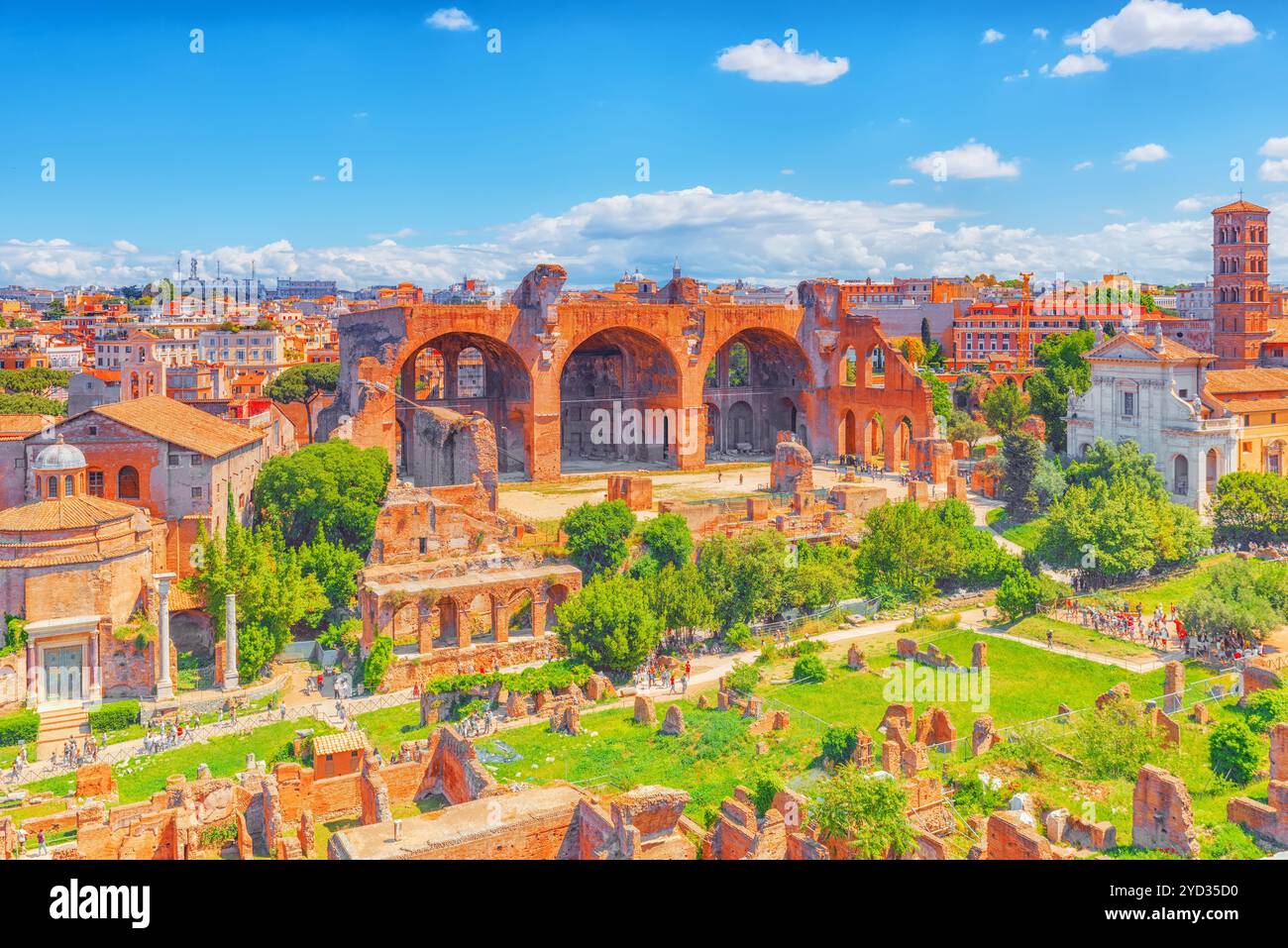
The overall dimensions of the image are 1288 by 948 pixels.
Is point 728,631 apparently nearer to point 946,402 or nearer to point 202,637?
point 202,637

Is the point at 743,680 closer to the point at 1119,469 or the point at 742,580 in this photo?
the point at 742,580

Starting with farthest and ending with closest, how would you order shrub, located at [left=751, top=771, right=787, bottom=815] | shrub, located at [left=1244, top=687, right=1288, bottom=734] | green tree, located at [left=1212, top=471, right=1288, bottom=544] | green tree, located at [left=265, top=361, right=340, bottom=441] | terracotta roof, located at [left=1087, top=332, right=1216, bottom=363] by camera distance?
green tree, located at [left=265, top=361, right=340, bottom=441], terracotta roof, located at [left=1087, top=332, right=1216, bottom=363], green tree, located at [left=1212, top=471, right=1288, bottom=544], shrub, located at [left=1244, top=687, right=1288, bottom=734], shrub, located at [left=751, top=771, right=787, bottom=815]

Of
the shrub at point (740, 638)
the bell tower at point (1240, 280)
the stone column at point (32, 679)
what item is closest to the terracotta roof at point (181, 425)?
the stone column at point (32, 679)

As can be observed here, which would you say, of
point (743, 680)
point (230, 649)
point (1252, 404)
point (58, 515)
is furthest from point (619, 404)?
point (743, 680)

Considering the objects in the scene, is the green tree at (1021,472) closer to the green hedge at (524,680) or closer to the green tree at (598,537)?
the green tree at (598,537)

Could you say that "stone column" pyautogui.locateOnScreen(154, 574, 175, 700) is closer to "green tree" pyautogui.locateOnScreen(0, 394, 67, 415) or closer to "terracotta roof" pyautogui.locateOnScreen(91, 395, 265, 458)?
"terracotta roof" pyautogui.locateOnScreen(91, 395, 265, 458)

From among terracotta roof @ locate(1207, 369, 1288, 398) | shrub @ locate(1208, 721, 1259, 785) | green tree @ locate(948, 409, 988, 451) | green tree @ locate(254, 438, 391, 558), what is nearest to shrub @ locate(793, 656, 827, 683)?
shrub @ locate(1208, 721, 1259, 785)
